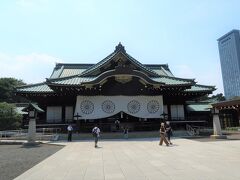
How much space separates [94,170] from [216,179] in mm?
4492

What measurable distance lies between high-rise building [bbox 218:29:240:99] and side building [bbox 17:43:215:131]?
11220 centimetres

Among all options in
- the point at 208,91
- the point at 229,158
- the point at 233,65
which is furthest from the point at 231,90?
the point at 229,158

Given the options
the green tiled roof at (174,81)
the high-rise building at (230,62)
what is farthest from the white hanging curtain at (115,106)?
the high-rise building at (230,62)

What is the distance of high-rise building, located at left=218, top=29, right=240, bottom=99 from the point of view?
138525mm

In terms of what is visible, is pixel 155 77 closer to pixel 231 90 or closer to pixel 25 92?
pixel 25 92

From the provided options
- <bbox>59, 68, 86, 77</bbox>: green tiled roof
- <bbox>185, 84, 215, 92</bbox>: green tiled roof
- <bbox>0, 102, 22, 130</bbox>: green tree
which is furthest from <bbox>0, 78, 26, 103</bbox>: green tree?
<bbox>185, 84, 215, 92</bbox>: green tiled roof

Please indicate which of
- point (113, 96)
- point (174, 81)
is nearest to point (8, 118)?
point (113, 96)

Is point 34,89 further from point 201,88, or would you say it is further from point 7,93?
point 7,93

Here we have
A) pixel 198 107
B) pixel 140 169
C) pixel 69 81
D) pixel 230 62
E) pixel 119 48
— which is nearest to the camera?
pixel 140 169

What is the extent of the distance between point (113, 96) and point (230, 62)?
141m

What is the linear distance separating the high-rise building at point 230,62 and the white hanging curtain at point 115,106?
11380cm

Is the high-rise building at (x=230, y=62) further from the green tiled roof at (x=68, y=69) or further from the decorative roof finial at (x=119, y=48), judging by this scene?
the decorative roof finial at (x=119, y=48)

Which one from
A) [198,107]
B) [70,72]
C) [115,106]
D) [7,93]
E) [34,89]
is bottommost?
[115,106]

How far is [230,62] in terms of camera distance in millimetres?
152750
